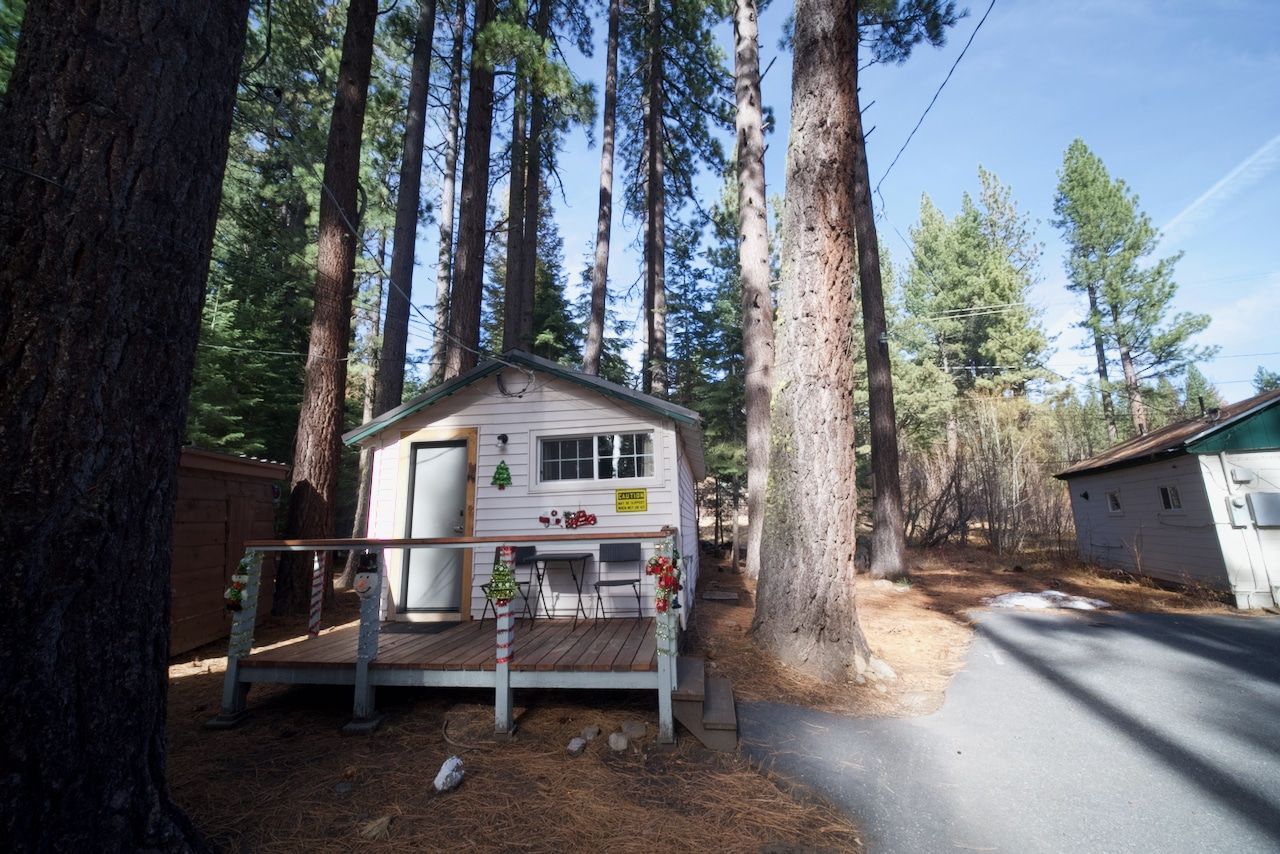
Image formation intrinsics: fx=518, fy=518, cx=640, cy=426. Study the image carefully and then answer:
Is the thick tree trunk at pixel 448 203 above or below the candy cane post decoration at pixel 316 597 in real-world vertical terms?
above

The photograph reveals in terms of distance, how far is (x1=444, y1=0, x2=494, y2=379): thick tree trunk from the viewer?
8758 mm

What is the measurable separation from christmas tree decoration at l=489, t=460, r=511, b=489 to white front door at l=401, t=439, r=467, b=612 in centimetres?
45

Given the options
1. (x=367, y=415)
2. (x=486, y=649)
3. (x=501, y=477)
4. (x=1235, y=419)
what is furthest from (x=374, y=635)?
(x=367, y=415)

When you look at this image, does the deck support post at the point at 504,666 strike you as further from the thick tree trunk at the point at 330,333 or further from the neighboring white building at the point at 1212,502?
the neighboring white building at the point at 1212,502

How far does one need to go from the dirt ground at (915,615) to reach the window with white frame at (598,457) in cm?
203

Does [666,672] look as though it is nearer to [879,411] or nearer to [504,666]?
[504,666]

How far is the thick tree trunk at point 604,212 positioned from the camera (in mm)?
11289

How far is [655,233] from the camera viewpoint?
13555 millimetres

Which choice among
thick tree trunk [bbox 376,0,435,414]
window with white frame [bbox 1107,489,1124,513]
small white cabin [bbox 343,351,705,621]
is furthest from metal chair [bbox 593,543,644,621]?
window with white frame [bbox 1107,489,1124,513]

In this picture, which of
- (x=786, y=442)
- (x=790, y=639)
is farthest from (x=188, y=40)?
(x=790, y=639)

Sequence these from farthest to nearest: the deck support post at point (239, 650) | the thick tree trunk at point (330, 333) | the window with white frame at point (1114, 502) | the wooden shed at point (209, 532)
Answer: the window with white frame at point (1114, 502) → the thick tree trunk at point (330, 333) → the wooden shed at point (209, 532) → the deck support post at point (239, 650)

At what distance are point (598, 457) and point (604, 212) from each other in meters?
7.53

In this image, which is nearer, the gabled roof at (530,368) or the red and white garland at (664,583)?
the red and white garland at (664,583)

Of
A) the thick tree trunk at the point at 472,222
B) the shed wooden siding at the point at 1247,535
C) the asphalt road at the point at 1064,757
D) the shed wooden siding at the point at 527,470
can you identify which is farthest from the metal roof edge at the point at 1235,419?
the thick tree trunk at the point at 472,222
